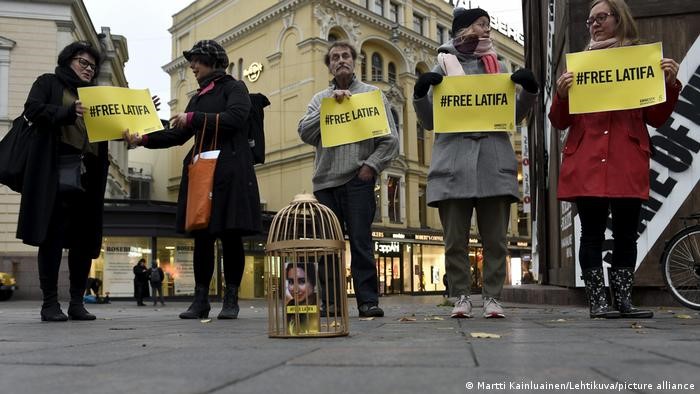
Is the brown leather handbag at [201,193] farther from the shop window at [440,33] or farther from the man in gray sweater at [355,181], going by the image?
the shop window at [440,33]

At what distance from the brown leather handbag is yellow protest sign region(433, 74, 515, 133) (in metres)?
1.63

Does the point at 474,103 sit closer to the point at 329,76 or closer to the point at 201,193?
the point at 201,193

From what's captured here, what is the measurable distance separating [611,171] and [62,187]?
3773mm

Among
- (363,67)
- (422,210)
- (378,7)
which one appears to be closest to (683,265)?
(363,67)

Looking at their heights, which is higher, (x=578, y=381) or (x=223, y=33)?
(x=223, y=33)

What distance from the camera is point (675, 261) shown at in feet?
16.3

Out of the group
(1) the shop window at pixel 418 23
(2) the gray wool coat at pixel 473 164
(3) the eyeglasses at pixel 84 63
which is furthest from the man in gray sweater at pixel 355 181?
(1) the shop window at pixel 418 23

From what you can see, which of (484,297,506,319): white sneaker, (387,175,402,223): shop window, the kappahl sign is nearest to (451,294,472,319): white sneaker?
(484,297,506,319): white sneaker

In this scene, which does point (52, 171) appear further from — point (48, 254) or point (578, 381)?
point (578, 381)

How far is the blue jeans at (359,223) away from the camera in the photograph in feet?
17.0

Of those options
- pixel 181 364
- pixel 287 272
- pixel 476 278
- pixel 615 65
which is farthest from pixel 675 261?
pixel 476 278

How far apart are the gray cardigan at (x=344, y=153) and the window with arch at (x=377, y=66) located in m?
28.5

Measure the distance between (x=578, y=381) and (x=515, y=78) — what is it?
10.2 feet

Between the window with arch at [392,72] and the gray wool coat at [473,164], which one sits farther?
the window with arch at [392,72]
